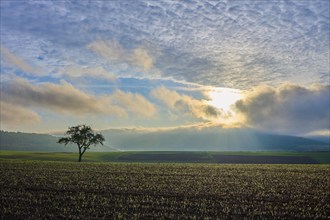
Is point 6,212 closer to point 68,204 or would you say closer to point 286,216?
point 68,204

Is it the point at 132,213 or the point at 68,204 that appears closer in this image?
the point at 132,213

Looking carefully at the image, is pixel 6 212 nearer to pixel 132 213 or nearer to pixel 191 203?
pixel 132 213

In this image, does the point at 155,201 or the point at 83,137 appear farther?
the point at 83,137

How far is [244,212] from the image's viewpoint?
22141 mm

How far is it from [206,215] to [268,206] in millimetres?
6120

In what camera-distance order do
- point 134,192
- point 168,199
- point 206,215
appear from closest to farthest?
point 206,215 → point 168,199 → point 134,192

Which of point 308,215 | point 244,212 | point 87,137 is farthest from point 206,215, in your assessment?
point 87,137

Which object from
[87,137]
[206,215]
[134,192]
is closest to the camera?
[206,215]

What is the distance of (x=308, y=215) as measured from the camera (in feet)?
72.6

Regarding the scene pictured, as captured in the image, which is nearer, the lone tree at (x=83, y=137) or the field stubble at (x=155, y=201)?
the field stubble at (x=155, y=201)

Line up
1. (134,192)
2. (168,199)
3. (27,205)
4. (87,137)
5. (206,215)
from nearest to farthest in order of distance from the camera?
(206,215)
(27,205)
(168,199)
(134,192)
(87,137)

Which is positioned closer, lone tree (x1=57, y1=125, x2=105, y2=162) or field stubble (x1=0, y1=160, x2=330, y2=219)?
field stubble (x1=0, y1=160, x2=330, y2=219)

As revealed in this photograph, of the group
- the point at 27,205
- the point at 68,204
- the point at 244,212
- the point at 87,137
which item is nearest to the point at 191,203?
the point at 244,212

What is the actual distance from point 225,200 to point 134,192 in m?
8.51
